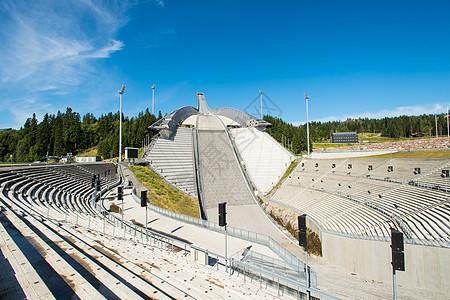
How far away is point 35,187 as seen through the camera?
1753 cm

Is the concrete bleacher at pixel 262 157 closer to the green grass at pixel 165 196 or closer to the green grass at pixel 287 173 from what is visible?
the green grass at pixel 287 173

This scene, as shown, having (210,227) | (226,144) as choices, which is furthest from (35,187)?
(226,144)

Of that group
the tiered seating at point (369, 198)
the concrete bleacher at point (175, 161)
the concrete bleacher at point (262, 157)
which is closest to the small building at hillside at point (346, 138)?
the concrete bleacher at point (262, 157)

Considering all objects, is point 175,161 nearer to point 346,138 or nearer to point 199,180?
point 199,180

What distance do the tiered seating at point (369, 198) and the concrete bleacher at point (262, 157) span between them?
3056 mm

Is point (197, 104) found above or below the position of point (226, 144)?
above

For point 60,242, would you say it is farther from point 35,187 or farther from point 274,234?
point 274,234

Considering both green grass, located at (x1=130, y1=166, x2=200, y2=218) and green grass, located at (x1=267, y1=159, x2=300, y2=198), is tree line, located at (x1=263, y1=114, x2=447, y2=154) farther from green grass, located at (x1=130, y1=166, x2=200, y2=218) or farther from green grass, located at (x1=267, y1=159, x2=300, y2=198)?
green grass, located at (x1=130, y1=166, x2=200, y2=218)

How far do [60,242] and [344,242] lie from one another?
616 inches

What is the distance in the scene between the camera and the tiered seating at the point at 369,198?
15.4 metres

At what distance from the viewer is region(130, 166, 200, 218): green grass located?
2562 centimetres

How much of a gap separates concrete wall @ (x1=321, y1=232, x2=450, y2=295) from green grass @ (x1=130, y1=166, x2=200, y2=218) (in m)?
15.2

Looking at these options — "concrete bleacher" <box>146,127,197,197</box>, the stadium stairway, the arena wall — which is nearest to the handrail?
the stadium stairway

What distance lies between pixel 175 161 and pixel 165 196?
12851 mm
